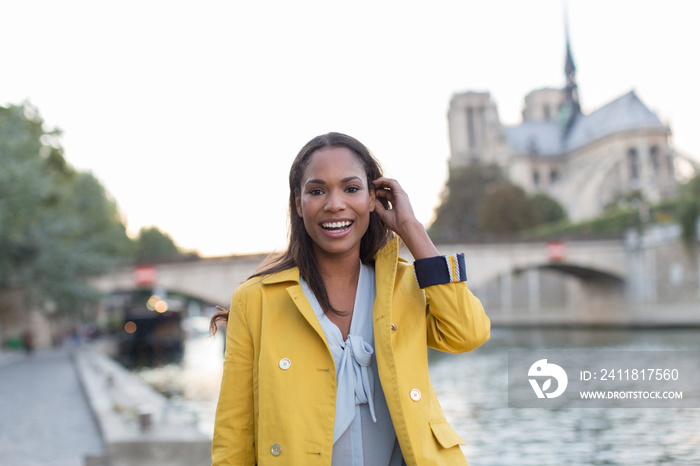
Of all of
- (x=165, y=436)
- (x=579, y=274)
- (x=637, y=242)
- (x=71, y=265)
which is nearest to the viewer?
(x=165, y=436)

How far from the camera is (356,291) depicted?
2082 millimetres

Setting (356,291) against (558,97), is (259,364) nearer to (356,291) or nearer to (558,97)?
(356,291)

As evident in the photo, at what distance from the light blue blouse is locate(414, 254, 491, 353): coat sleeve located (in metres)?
0.19

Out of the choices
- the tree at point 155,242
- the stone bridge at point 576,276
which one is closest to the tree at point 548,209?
the stone bridge at point 576,276

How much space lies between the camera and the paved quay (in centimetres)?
777

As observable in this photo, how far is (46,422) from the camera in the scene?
33.6 ft

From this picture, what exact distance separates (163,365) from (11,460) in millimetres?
19001

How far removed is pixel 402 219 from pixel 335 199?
0.69ft

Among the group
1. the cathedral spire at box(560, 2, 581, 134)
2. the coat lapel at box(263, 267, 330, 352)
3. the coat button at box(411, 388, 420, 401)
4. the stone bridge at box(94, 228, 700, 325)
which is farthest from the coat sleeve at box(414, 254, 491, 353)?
the cathedral spire at box(560, 2, 581, 134)

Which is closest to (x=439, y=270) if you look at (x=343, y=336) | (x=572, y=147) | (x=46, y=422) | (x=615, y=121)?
(x=343, y=336)

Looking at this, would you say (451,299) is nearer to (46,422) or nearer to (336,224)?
(336,224)

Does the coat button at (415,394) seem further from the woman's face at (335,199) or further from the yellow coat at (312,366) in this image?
the woman's face at (335,199)

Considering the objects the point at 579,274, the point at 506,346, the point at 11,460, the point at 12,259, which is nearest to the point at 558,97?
the point at 579,274

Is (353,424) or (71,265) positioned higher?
(71,265)
